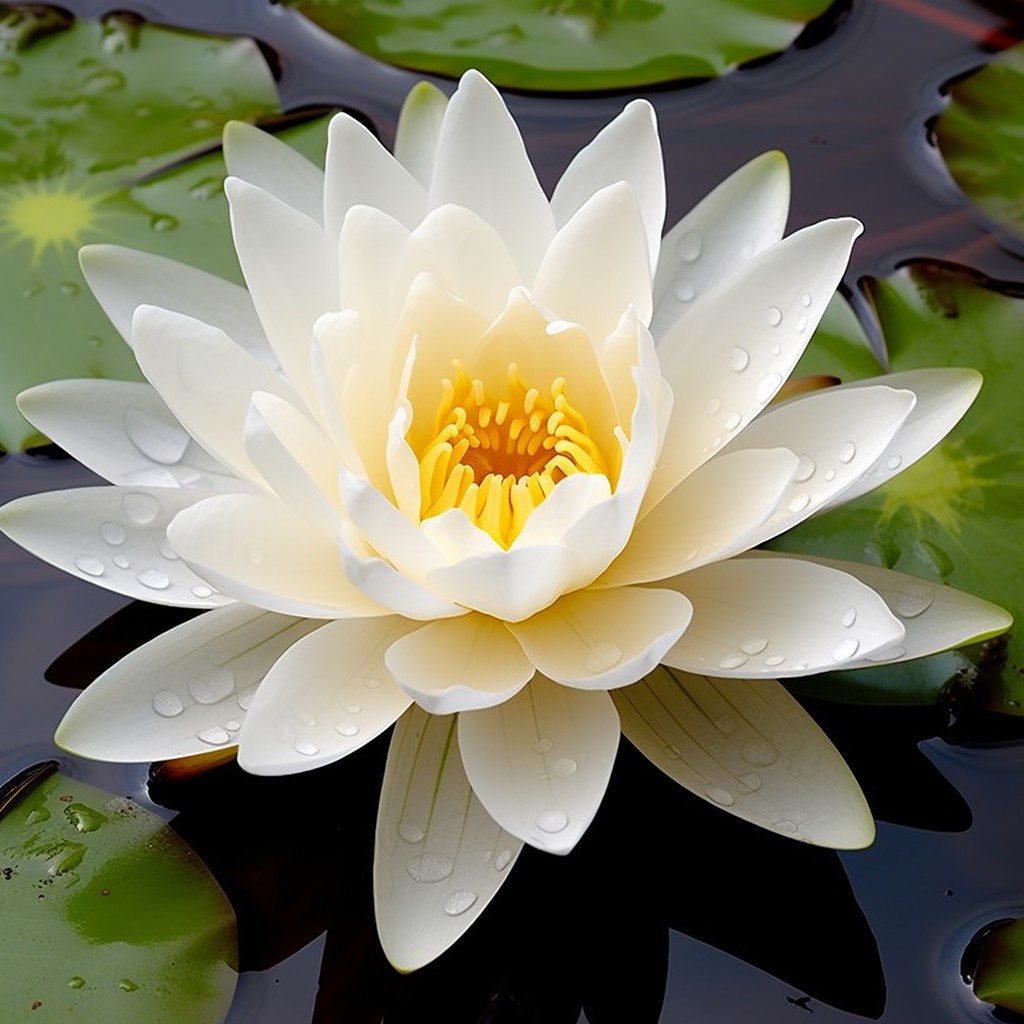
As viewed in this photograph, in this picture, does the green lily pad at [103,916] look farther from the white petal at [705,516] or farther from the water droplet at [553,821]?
the white petal at [705,516]

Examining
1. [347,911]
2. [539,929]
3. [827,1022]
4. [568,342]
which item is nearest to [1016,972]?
[827,1022]

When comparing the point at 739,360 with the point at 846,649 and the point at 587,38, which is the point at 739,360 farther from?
the point at 587,38

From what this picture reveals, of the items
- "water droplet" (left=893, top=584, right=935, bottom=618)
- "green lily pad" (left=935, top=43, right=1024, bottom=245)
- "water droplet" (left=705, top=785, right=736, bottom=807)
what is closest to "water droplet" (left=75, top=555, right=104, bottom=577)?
"water droplet" (left=705, top=785, right=736, bottom=807)

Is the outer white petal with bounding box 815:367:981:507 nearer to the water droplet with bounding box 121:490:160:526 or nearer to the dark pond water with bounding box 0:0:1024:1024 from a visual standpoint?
the dark pond water with bounding box 0:0:1024:1024

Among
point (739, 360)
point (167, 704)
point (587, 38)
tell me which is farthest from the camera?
point (587, 38)

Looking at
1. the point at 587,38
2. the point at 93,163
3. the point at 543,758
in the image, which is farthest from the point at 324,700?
the point at 587,38

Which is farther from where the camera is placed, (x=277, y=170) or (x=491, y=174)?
(x=277, y=170)

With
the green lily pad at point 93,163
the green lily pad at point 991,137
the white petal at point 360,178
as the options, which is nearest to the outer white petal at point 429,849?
the white petal at point 360,178
